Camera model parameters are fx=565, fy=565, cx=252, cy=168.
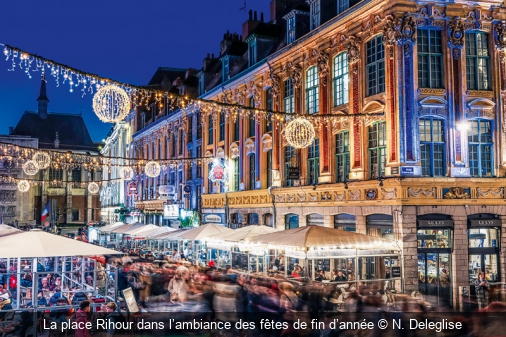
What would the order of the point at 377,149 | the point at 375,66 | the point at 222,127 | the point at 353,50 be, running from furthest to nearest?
the point at 222,127 → the point at 353,50 → the point at 375,66 → the point at 377,149

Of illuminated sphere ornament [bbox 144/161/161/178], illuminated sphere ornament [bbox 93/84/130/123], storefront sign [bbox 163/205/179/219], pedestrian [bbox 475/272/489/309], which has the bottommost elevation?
pedestrian [bbox 475/272/489/309]

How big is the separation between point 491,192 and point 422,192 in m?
2.82

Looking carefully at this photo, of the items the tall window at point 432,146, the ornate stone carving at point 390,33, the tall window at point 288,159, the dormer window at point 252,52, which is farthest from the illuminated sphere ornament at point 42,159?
the tall window at point 432,146

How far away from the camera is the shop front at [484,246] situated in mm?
21203

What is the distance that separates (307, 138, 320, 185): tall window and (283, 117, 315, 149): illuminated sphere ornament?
490 centimetres

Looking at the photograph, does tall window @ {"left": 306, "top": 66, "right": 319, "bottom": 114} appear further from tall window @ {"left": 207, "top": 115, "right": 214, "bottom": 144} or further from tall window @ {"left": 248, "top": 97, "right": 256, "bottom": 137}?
tall window @ {"left": 207, "top": 115, "right": 214, "bottom": 144}

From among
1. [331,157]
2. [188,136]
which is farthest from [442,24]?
[188,136]

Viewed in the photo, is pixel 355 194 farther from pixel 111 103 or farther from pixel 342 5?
pixel 111 103

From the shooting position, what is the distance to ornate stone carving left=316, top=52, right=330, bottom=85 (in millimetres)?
25641

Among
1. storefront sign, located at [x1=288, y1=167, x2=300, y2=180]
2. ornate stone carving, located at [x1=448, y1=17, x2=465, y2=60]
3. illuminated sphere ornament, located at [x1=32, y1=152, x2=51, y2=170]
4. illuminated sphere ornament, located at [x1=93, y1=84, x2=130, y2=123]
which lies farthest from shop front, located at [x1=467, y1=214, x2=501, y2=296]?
illuminated sphere ornament, located at [x1=32, y1=152, x2=51, y2=170]

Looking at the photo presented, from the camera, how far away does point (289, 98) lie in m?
29.3

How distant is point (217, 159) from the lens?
37.5 meters

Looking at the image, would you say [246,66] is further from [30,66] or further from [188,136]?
[30,66]

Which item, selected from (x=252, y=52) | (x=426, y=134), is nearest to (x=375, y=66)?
(x=426, y=134)
